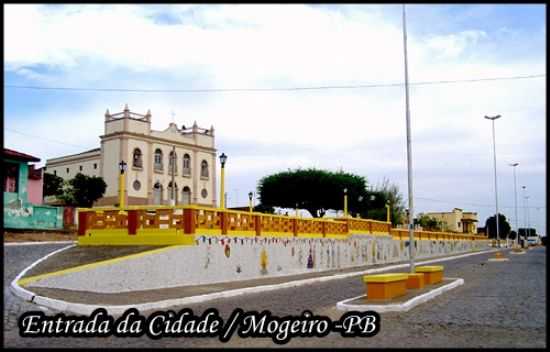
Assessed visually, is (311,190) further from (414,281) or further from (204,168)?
(414,281)

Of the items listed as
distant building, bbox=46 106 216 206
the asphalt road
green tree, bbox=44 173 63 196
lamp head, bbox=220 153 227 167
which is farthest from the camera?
distant building, bbox=46 106 216 206

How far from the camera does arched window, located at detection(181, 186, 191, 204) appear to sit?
209 feet

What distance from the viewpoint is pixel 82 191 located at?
175 ft

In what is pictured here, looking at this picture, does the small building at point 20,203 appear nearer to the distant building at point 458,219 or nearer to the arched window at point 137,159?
the arched window at point 137,159

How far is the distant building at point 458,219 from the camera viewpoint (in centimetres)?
12344

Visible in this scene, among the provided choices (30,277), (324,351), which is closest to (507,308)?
(324,351)

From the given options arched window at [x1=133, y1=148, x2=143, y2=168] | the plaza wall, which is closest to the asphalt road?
the plaza wall

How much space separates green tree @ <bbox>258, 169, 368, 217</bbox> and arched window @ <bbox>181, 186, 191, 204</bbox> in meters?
7.66

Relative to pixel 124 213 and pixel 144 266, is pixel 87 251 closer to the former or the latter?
pixel 124 213

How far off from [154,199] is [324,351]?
5341cm

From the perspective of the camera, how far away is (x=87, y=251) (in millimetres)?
18750

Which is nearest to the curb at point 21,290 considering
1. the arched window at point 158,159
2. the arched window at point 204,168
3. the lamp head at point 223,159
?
the lamp head at point 223,159

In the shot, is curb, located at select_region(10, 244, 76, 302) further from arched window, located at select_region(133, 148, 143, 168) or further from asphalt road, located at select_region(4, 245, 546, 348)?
arched window, located at select_region(133, 148, 143, 168)

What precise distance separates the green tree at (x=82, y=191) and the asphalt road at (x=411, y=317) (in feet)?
113
